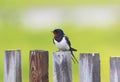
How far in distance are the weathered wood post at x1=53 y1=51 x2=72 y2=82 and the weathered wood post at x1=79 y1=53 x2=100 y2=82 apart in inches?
6.5

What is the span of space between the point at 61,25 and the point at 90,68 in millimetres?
18680

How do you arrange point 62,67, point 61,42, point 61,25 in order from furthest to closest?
point 61,25, point 61,42, point 62,67

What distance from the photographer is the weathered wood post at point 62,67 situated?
5.27 m

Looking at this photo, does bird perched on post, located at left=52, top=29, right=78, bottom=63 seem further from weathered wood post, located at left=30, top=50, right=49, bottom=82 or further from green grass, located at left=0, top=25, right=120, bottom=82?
green grass, located at left=0, top=25, right=120, bottom=82

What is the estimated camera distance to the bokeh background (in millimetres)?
18875

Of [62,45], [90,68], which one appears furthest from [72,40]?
[90,68]

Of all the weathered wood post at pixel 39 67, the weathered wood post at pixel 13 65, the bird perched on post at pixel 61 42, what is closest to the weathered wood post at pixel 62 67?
the weathered wood post at pixel 39 67

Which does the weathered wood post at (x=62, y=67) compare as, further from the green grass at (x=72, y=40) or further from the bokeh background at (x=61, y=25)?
the green grass at (x=72, y=40)

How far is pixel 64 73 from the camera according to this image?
17.3 feet

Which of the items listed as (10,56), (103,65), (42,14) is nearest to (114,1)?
(42,14)

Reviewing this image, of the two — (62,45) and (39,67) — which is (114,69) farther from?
(62,45)

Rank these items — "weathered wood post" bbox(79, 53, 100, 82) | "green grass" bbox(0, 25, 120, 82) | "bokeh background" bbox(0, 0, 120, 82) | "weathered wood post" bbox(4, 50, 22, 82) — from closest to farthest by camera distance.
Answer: "weathered wood post" bbox(79, 53, 100, 82) → "weathered wood post" bbox(4, 50, 22, 82) → "green grass" bbox(0, 25, 120, 82) → "bokeh background" bbox(0, 0, 120, 82)

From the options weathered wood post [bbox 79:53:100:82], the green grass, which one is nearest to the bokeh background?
the green grass

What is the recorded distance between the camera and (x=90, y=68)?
5098 mm
